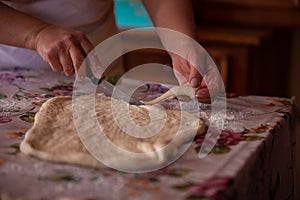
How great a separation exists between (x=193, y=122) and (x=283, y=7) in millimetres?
1382

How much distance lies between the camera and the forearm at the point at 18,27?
0.93 meters

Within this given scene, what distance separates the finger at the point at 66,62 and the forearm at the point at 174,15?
11.2 inches

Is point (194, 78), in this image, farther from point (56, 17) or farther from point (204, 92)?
point (56, 17)

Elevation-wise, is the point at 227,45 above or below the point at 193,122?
below


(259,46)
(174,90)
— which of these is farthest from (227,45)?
(174,90)

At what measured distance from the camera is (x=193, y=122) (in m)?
0.76

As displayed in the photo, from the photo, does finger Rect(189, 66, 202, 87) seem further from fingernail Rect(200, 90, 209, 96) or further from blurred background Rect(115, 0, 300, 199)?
blurred background Rect(115, 0, 300, 199)

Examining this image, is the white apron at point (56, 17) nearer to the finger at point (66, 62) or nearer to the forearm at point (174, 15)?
the forearm at point (174, 15)

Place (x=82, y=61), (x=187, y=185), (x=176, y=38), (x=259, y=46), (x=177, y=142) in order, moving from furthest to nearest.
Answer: (x=259, y=46) → (x=176, y=38) → (x=82, y=61) → (x=177, y=142) → (x=187, y=185)

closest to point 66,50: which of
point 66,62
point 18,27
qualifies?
point 66,62

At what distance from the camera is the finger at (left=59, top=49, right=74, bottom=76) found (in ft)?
2.82

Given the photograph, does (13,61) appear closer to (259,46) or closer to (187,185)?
(187,185)

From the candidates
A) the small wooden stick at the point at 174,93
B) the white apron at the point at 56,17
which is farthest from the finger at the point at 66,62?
the white apron at the point at 56,17

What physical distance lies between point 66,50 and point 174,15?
0.31m
